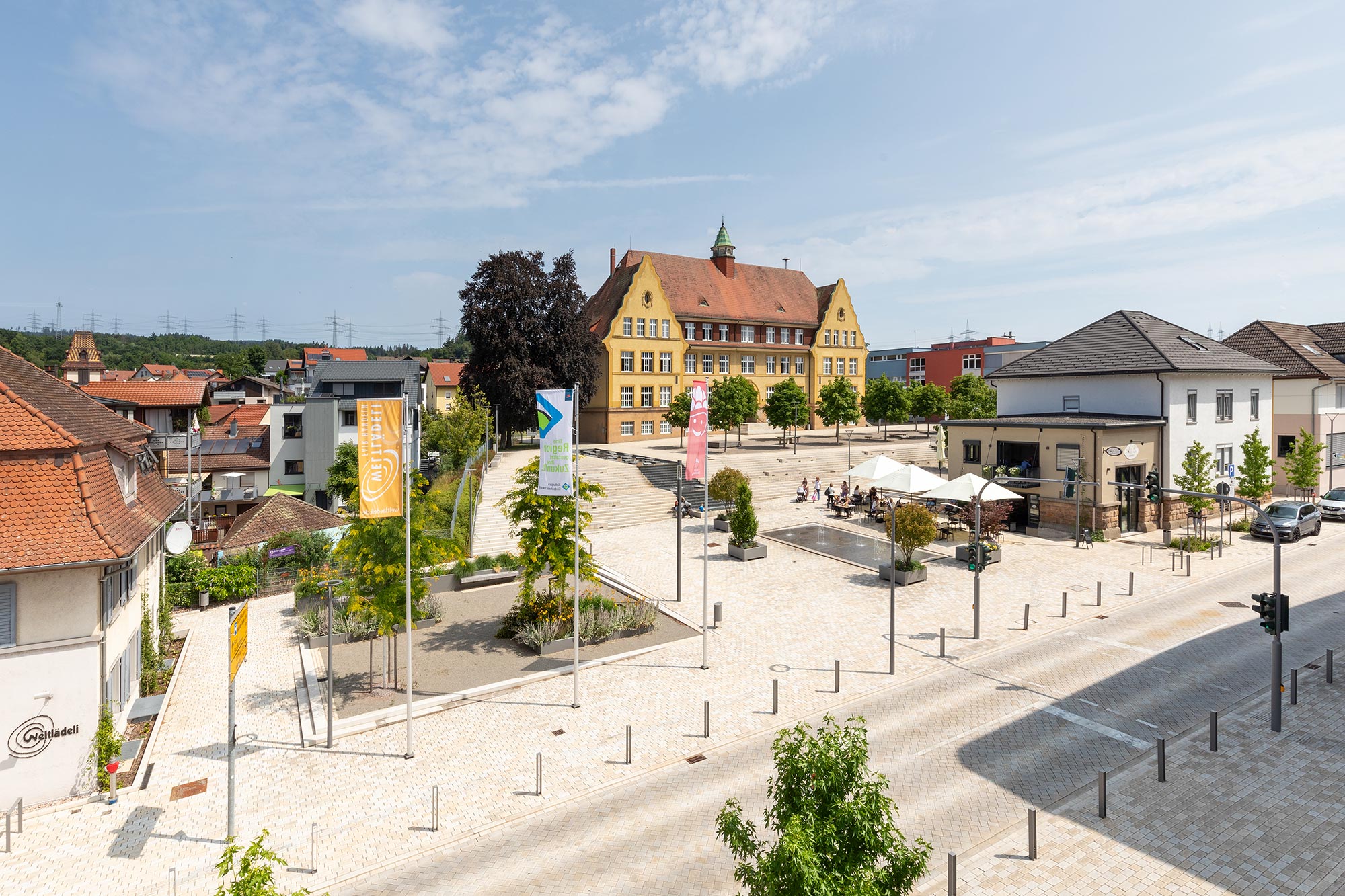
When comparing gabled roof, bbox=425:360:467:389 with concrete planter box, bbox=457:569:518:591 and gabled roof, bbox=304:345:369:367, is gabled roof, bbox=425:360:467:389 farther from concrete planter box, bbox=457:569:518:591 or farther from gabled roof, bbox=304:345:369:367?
concrete planter box, bbox=457:569:518:591

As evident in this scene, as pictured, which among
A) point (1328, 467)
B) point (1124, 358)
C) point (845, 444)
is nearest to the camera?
point (1124, 358)

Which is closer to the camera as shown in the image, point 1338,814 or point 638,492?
point 1338,814

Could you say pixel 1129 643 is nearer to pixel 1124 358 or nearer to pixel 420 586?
pixel 420 586

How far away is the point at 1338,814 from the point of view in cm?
1060

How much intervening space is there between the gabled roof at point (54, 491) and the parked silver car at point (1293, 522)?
42115 millimetres

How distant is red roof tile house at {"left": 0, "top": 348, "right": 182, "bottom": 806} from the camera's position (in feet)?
39.8

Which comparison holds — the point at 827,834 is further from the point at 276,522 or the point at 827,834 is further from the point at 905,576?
the point at 276,522

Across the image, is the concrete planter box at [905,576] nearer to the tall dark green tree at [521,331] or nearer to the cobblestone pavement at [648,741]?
the cobblestone pavement at [648,741]

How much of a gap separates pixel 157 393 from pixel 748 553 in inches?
1783

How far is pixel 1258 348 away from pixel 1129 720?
47.7 meters

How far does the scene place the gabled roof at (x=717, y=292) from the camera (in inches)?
2638

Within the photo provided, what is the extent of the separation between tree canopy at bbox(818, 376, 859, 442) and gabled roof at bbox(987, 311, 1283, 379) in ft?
63.7

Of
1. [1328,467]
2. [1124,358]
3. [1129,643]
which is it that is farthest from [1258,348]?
[1129,643]

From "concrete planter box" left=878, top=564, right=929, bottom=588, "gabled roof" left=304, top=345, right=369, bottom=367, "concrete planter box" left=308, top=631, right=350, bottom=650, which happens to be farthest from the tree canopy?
"gabled roof" left=304, top=345, right=369, bottom=367
